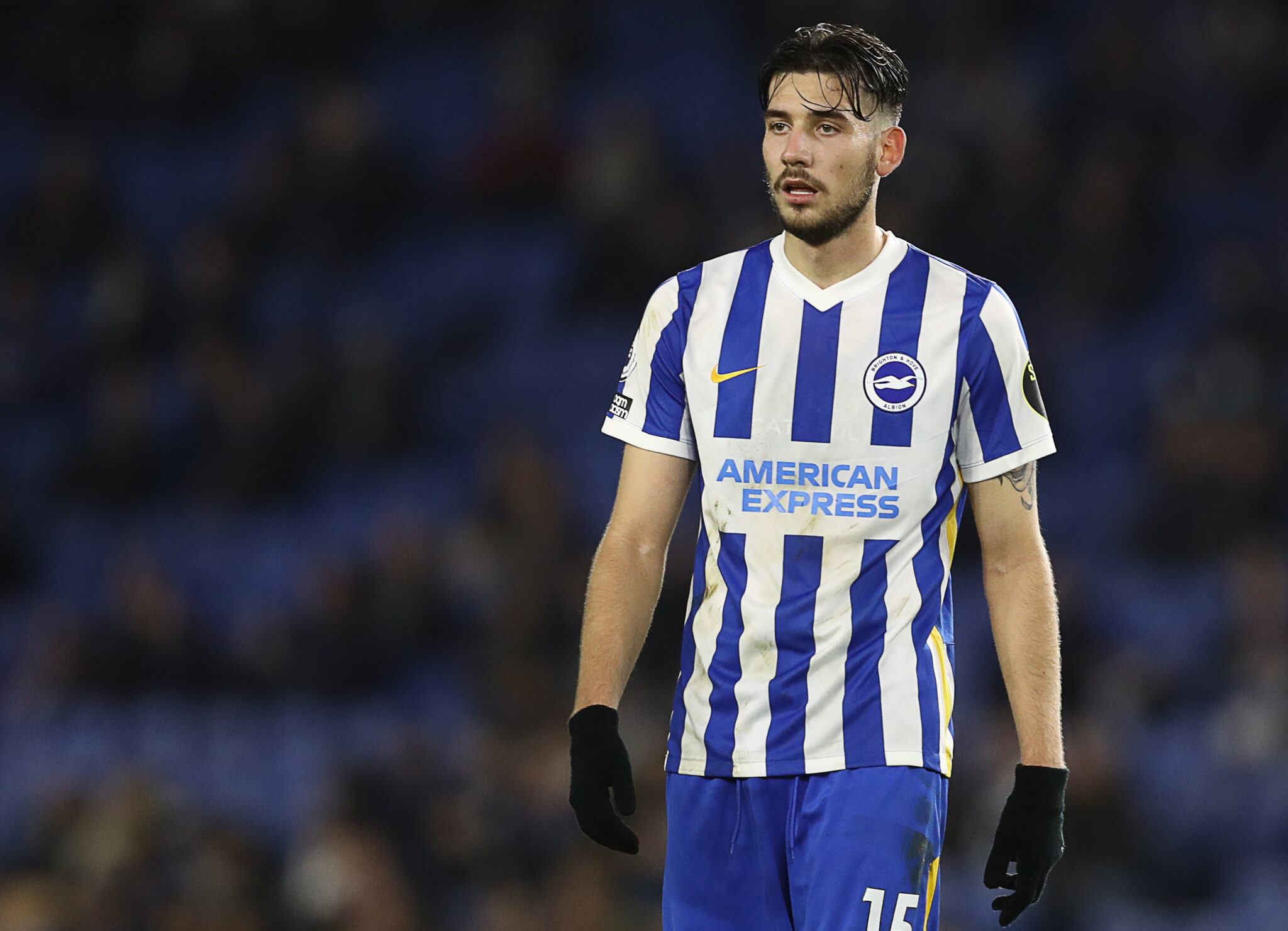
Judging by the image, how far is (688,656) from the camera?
11.1 feet

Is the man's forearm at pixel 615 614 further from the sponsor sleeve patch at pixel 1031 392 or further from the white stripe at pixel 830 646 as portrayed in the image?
the sponsor sleeve patch at pixel 1031 392

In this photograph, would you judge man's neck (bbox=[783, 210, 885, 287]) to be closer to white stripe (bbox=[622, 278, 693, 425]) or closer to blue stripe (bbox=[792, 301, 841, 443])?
blue stripe (bbox=[792, 301, 841, 443])

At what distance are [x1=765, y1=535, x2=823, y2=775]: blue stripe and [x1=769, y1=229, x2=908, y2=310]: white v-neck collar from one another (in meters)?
0.48

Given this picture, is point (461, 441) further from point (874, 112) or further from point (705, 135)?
point (874, 112)

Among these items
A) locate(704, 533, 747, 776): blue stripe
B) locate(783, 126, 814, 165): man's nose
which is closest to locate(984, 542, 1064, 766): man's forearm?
locate(704, 533, 747, 776): blue stripe

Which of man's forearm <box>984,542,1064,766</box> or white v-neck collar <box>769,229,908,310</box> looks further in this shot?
white v-neck collar <box>769,229,908,310</box>

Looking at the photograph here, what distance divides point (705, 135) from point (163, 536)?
13.8 feet

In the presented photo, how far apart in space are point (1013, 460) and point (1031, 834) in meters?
0.69

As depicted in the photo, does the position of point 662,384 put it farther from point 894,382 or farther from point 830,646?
point 830,646

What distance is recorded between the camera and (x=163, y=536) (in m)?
10.1

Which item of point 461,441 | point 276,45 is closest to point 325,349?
point 461,441

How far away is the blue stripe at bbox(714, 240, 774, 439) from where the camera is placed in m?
3.31

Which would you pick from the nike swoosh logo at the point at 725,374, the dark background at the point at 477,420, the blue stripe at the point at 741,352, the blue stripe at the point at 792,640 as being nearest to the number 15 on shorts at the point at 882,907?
the blue stripe at the point at 792,640

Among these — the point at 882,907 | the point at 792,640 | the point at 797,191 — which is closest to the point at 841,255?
the point at 797,191
